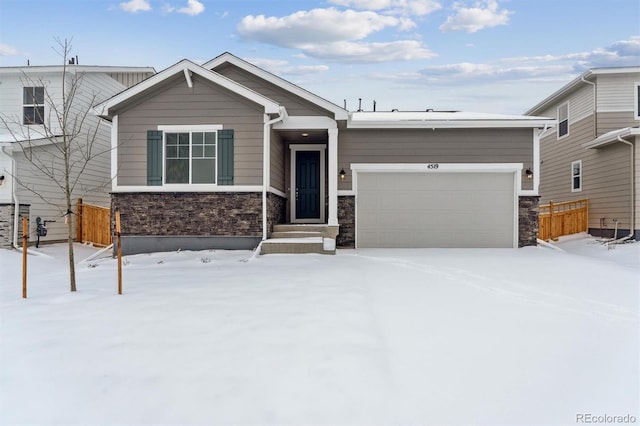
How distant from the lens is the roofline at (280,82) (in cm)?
1138

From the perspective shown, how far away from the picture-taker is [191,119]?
431 inches

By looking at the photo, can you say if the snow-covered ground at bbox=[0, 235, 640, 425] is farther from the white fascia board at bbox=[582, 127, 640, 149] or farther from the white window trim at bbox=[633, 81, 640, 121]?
the white window trim at bbox=[633, 81, 640, 121]

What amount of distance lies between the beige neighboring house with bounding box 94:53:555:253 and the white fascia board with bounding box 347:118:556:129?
0.03 meters


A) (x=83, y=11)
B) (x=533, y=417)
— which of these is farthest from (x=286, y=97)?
(x=533, y=417)

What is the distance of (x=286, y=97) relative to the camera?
1184 centimetres

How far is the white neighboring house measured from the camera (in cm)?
1191

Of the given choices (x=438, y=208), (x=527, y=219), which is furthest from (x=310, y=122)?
(x=527, y=219)

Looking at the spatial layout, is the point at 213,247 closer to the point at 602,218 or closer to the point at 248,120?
the point at 248,120

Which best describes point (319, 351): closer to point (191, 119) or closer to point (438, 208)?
point (191, 119)

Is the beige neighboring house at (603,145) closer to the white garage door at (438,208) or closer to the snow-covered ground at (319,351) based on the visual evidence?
the white garage door at (438,208)

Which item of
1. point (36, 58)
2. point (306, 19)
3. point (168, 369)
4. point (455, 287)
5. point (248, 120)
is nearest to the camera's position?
point (168, 369)

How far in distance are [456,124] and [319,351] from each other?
974cm

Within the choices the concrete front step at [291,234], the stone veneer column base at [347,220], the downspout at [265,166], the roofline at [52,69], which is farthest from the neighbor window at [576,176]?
the roofline at [52,69]

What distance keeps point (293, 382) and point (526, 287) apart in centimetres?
495
